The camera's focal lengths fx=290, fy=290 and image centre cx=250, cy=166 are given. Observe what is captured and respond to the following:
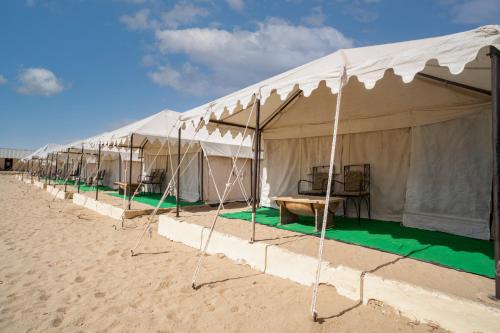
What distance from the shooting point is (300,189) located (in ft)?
20.5

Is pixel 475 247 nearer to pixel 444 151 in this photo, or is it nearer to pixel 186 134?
pixel 444 151

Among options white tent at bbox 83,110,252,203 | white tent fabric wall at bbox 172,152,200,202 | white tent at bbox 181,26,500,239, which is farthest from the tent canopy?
white tent at bbox 181,26,500,239

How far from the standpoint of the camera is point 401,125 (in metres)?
4.80

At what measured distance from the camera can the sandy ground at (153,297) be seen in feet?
6.69

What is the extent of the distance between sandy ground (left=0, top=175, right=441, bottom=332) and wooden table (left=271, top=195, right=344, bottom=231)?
1412mm

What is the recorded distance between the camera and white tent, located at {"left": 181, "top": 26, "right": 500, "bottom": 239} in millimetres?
3244

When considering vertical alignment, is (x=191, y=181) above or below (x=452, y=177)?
below

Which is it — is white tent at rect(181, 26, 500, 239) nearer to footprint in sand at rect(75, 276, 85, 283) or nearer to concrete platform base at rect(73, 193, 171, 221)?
footprint in sand at rect(75, 276, 85, 283)

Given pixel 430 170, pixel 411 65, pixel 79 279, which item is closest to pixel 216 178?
pixel 430 170

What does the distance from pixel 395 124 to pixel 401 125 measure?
0.31 feet

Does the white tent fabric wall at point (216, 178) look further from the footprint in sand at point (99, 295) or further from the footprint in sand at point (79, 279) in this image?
the footprint in sand at point (99, 295)

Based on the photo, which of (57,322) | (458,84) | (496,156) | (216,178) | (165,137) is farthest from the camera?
(216,178)

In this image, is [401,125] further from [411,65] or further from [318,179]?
[411,65]

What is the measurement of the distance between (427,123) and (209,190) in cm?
588
